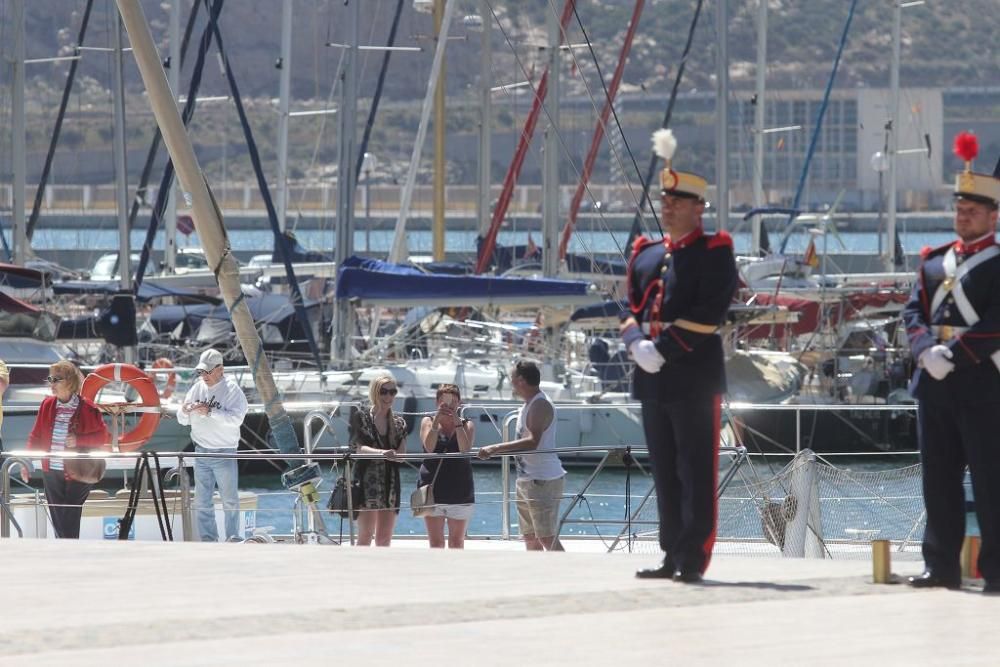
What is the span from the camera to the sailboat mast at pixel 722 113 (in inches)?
1150

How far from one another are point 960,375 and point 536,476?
186 inches

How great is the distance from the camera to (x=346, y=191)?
25.6 meters

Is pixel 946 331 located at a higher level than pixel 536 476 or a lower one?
higher

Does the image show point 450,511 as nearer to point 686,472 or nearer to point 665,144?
point 686,472

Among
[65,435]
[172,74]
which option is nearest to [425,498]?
[65,435]

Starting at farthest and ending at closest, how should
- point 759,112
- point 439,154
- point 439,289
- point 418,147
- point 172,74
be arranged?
1. point 759,112
2. point 439,154
3. point 172,74
4. point 418,147
5. point 439,289

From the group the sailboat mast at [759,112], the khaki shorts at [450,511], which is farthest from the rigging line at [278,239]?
the khaki shorts at [450,511]

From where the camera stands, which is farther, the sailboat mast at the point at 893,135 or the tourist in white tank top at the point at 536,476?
the sailboat mast at the point at 893,135

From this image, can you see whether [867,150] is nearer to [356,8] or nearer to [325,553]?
[356,8]

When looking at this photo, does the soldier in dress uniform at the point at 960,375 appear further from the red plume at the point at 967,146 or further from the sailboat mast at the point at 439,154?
the sailboat mast at the point at 439,154

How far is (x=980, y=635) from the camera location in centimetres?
531

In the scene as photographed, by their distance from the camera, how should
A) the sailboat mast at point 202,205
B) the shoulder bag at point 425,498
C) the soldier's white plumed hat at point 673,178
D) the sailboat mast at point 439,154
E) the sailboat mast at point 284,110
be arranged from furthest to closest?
the sailboat mast at point 284,110 < the sailboat mast at point 439,154 < the sailboat mast at point 202,205 < the shoulder bag at point 425,498 < the soldier's white plumed hat at point 673,178

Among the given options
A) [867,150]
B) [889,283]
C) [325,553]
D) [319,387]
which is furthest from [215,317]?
[867,150]

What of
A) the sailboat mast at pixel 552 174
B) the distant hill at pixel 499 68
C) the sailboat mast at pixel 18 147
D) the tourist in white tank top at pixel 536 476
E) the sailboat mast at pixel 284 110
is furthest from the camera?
the distant hill at pixel 499 68
